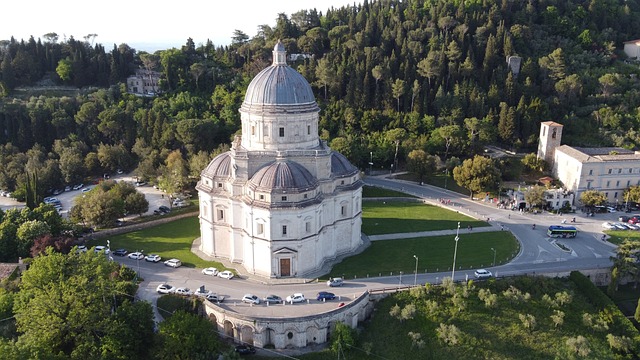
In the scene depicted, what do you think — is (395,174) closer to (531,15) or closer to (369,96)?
(369,96)

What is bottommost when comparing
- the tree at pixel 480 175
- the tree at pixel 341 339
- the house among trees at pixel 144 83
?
the tree at pixel 341 339

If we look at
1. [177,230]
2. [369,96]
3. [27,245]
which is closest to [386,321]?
[177,230]

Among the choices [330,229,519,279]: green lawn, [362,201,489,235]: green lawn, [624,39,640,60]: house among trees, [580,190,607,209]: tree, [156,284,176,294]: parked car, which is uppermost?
[624,39,640,60]: house among trees

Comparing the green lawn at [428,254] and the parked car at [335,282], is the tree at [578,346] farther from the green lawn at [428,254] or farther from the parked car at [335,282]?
the parked car at [335,282]

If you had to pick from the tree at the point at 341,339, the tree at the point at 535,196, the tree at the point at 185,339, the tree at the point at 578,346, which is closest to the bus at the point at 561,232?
the tree at the point at 535,196

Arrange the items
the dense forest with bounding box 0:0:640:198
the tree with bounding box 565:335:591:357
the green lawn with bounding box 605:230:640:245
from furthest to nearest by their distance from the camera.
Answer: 1. the dense forest with bounding box 0:0:640:198
2. the green lawn with bounding box 605:230:640:245
3. the tree with bounding box 565:335:591:357

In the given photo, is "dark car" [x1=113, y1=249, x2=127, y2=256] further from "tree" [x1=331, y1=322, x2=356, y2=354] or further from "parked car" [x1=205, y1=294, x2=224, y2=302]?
"tree" [x1=331, y1=322, x2=356, y2=354]

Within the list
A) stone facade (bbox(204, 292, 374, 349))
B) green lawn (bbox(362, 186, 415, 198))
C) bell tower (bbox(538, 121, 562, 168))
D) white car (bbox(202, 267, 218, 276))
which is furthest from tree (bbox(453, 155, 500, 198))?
white car (bbox(202, 267, 218, 276))
